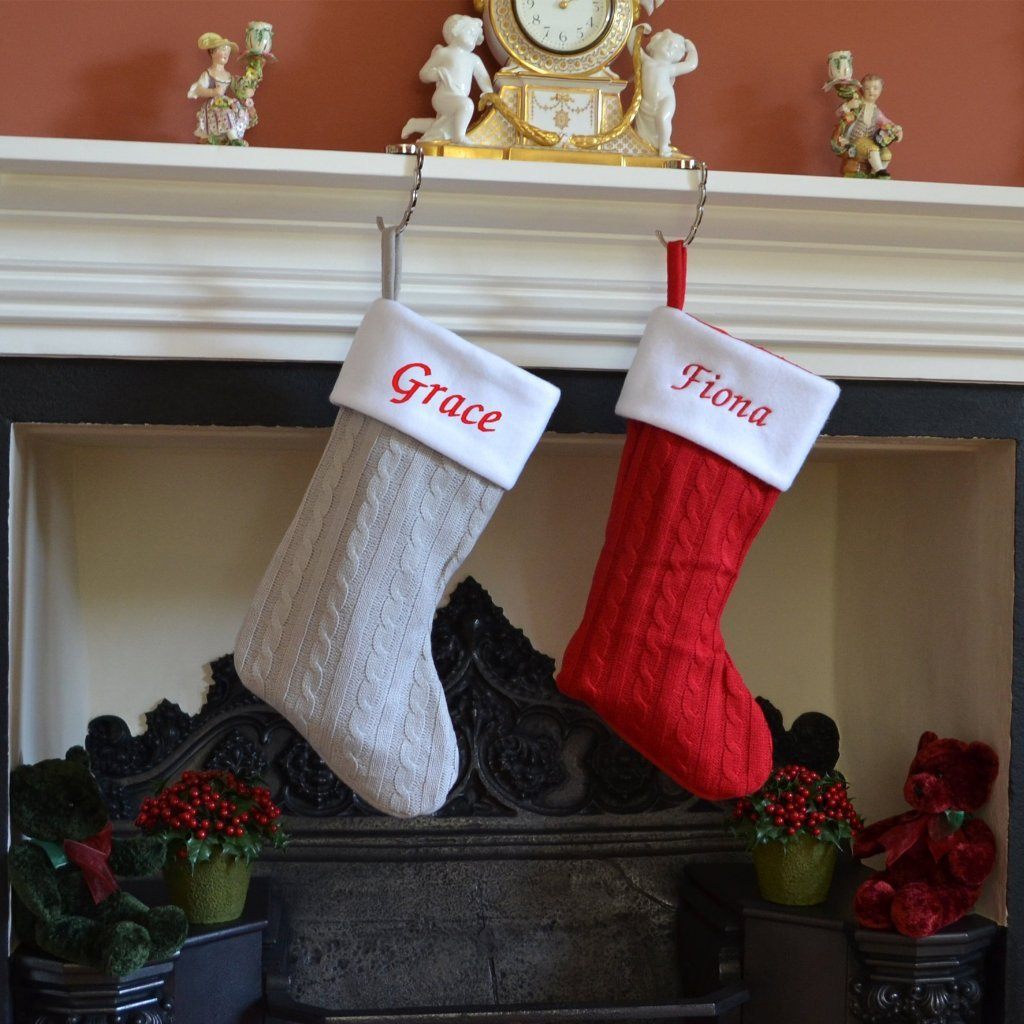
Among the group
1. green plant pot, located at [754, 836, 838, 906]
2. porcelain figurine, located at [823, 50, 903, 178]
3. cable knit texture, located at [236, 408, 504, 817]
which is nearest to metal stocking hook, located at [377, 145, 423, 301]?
cable knit texture, located at [236, 408, 504, 817]

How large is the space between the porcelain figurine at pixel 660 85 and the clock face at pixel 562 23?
0.21 ft

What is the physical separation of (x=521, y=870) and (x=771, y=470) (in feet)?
2.36

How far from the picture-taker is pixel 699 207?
1201 millimetres

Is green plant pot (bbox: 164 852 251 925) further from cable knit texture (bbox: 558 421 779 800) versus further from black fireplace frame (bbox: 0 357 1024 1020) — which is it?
cable knit texture (bbox: 558 421 779 800)

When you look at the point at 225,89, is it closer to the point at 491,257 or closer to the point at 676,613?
the point at 491,257

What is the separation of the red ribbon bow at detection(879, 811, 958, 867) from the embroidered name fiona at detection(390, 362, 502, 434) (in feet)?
2.32

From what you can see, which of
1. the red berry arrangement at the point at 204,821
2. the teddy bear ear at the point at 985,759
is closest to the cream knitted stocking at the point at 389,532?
the red berry arrangement at the point at 204,821

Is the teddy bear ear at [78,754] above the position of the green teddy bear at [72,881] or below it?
above

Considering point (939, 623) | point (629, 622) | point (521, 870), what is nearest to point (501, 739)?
point (521, 870)

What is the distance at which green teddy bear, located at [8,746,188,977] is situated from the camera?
1183mm

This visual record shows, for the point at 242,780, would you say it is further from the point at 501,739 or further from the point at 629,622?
the point at 629,622

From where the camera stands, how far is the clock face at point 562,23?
133 cm

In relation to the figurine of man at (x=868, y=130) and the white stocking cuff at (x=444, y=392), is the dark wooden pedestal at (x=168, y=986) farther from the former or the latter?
the figurine of man at (x=868, y=130)

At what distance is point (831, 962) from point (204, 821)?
0.75 metres
